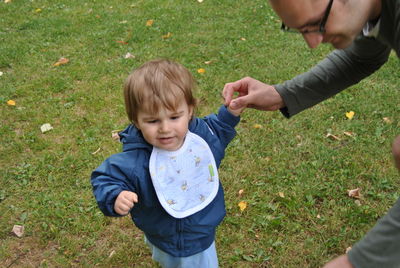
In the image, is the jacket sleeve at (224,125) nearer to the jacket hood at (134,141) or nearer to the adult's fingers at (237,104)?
the adult's fingers at (237,104)

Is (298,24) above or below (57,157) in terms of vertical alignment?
above

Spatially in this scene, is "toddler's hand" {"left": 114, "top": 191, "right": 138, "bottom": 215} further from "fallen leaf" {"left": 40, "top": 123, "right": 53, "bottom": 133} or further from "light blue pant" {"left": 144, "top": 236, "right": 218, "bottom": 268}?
"fallen leaf" {"left": 40, "top": 123, "right": 53, "bottom": 133}

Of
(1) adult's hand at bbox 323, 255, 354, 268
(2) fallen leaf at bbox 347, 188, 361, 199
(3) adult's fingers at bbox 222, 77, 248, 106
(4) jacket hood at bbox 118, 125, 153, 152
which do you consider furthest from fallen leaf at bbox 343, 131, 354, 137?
(1) adult's hand at bbox 323, 255, 354, 268

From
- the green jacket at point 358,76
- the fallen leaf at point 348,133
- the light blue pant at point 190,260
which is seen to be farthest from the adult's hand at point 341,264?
the fallen leaf at point 348,133

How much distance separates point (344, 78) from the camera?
2.25 m

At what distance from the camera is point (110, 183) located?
1.69 metres

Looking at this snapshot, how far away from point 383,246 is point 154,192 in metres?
1.01

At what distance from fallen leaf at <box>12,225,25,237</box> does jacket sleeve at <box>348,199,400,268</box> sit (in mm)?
2419

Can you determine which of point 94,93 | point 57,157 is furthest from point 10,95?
point 57,157

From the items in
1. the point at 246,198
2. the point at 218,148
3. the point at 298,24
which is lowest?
the point at 246,198

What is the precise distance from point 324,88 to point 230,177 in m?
1.20

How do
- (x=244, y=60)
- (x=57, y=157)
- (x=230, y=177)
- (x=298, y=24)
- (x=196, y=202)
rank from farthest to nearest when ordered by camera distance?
(x=244, y=60) < (x=57, y=157) < (x=230, y=177) < (x=196, y=202) < (x=298, y=24)

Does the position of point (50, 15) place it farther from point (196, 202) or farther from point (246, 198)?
point (196, 202)

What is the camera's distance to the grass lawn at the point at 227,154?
9.12ft
